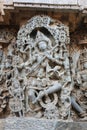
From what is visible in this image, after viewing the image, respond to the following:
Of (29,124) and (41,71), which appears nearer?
(29,124)

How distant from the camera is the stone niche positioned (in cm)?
357

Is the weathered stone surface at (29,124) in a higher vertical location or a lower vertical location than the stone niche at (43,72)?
lower

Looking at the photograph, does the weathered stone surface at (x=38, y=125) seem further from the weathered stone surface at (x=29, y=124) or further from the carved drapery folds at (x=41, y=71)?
the carved drapery folds at (x=41, y=71)

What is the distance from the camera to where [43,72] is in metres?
3.71

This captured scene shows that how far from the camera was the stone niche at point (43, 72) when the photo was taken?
141 inches

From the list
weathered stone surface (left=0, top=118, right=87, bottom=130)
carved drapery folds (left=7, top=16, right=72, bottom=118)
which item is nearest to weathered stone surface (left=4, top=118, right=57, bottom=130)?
weathered stone surface (left=0, top=118, right=87, bottom=130)

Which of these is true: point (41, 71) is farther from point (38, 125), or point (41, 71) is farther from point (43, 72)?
point (38, 125)

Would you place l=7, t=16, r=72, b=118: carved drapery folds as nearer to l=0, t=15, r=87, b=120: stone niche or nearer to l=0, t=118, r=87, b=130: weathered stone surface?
l=0, t=15, r=87, b=120: stone niche

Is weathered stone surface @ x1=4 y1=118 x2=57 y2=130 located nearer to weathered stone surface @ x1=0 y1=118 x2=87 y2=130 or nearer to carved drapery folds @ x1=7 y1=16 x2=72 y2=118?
weathered stone surface @ x1=0 y1=118 x2=87 y2=130

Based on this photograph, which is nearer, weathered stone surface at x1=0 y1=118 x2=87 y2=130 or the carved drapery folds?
weathered stone surface at x1=0 y1=118 x2=87 y2=130

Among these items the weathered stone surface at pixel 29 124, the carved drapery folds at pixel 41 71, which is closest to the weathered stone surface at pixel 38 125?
the weathered stone surface at pixel 29 124

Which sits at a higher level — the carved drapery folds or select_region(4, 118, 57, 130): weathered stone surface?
the carved drapery folds

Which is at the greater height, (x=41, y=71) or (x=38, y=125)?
(x=41, y=71)

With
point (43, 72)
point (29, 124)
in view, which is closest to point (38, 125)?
point (29, 124)
